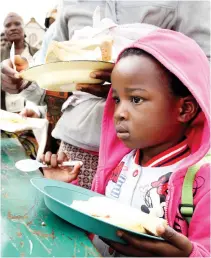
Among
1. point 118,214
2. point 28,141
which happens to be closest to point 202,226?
point 118,214

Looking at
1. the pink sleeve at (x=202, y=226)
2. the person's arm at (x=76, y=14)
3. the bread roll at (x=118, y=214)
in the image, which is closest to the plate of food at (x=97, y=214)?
the bread roll at (x=118, y=214)

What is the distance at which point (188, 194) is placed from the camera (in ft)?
2.53

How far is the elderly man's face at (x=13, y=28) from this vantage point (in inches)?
141

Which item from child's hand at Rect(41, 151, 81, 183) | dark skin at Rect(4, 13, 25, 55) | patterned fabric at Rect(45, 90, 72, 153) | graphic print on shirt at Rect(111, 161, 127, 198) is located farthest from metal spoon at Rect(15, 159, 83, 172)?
dark skin at Rect(4, 13, 25, 55)

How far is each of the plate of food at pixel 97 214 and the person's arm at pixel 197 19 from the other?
1.83 ft

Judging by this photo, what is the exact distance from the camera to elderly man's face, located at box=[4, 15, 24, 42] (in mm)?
3570

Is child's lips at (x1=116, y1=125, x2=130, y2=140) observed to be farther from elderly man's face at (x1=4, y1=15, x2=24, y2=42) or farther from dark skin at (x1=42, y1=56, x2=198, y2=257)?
elderly man's face at (x1=4, y1=15, x2=24, y2=42)

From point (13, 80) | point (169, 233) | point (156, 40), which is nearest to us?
point (169, 233)

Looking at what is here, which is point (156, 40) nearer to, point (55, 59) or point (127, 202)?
point (55, 59)

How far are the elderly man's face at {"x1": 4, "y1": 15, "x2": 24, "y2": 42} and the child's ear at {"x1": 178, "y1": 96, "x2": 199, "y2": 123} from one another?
303cm

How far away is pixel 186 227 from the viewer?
78 cm

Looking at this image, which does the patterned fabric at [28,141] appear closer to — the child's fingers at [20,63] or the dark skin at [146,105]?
the child's fingers at [20,63]

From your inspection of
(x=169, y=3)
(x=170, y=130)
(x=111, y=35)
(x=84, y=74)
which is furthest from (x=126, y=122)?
(x=169, y=3)

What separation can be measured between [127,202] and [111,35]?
48 cm
